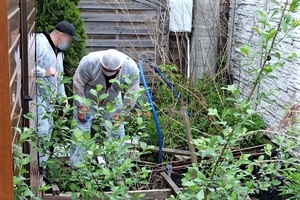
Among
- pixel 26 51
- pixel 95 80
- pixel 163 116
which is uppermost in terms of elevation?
pixel 26 51

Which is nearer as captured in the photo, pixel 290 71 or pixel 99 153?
pixel 99 153

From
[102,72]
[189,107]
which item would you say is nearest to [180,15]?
[189,107]

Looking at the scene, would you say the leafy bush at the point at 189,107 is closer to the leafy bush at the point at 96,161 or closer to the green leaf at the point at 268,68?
the leafy bush at the point at 96,161

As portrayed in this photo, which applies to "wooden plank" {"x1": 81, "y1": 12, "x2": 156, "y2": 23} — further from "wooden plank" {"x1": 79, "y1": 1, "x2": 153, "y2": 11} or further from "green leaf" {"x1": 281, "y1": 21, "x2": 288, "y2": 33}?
"green leaf" {"x1": 281, "y1": 21, "x2": 288, "y2": 33}

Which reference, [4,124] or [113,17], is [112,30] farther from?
[4,124]

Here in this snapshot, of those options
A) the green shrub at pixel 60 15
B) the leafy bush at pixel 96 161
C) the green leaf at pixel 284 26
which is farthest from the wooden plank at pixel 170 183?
the green leaf at pixel 284 26

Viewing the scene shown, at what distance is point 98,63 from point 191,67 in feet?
9.18

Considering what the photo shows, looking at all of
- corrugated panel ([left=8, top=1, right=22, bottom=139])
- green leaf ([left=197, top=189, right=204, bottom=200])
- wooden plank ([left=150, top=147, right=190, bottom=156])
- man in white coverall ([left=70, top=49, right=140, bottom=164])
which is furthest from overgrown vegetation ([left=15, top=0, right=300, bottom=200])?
wooden plank ([left=150, top=147, right=190, bottom=156])

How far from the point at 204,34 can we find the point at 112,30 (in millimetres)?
1442

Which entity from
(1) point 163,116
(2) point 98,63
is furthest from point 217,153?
(1) point 163,116

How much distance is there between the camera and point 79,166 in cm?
301

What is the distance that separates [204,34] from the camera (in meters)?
9.23

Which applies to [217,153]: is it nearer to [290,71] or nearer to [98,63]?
[98,63]

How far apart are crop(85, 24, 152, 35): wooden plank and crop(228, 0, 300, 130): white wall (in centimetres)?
140
